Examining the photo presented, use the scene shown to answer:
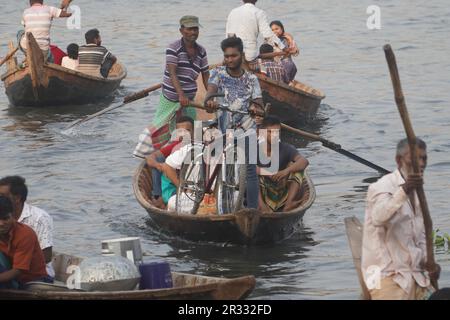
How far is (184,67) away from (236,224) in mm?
1994

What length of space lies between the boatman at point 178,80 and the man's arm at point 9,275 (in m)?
3.69

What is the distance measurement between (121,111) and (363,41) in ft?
25.5

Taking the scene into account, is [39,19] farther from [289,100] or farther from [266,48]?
[289,100]

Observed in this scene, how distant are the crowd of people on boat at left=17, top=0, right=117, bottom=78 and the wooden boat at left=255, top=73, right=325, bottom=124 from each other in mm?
2807

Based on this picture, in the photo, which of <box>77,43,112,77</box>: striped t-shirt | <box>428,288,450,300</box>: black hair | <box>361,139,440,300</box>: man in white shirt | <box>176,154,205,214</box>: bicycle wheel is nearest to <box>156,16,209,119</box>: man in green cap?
<box>176,154,205,214</box>: bicycle wheel

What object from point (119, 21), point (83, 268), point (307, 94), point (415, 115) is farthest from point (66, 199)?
point (119, 21)

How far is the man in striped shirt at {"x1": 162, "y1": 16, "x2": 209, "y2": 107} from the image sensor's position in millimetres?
11078

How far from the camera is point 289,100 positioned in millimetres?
15445

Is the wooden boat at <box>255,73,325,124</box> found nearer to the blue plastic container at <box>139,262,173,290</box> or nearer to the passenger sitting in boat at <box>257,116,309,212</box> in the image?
the passenger sitting in boat at <box>257,116,309,212</box>

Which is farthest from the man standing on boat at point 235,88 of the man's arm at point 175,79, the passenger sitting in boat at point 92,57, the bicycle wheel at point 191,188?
the passenger sitting in boat at point 92,57

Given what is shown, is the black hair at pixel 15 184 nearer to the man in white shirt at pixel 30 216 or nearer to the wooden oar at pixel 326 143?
the man in white shirt at pixel 30 216

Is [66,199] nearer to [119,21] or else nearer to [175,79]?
[175,79]

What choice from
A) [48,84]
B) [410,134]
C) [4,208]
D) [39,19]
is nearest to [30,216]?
[4,208]

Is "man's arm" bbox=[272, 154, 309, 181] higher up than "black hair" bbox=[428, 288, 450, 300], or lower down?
lower down
